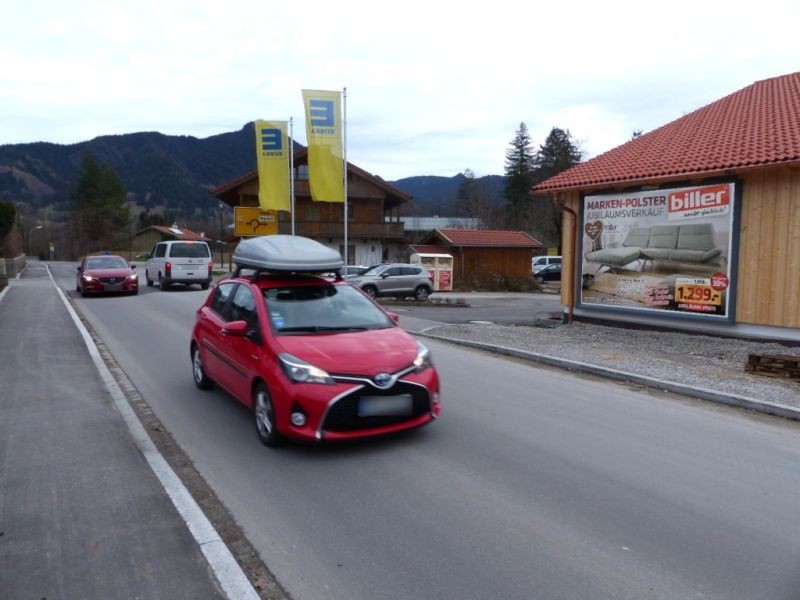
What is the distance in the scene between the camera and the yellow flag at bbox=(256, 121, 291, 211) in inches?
1010

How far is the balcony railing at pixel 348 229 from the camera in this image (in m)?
44.1

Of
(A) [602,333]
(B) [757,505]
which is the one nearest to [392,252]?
(A) [602,333]

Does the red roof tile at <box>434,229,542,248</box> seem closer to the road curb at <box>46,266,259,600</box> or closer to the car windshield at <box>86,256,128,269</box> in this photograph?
the car windshield at <box>86,256,128,269</box>

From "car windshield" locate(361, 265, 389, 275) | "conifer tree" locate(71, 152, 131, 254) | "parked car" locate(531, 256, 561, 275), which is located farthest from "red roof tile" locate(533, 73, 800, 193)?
"conifer tree" locate(71, 152, 131, 254)

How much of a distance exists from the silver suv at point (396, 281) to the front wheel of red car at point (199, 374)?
16794 millimetres

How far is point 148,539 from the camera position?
3.90 m

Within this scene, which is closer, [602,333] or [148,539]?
[148,539]

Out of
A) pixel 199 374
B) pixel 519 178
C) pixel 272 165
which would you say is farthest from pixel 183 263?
pixel 519 178

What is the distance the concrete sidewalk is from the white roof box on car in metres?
2.09

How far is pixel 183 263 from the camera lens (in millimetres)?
25750

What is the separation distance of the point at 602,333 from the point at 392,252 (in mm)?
36073

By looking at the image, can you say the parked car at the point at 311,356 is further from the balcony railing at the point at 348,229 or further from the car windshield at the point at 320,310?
the balcony railing at the point at 348,229

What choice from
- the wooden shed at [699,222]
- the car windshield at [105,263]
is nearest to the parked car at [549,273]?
the wooden shed at [699,222]

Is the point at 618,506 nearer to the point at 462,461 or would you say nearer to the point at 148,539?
the point at 462,461
